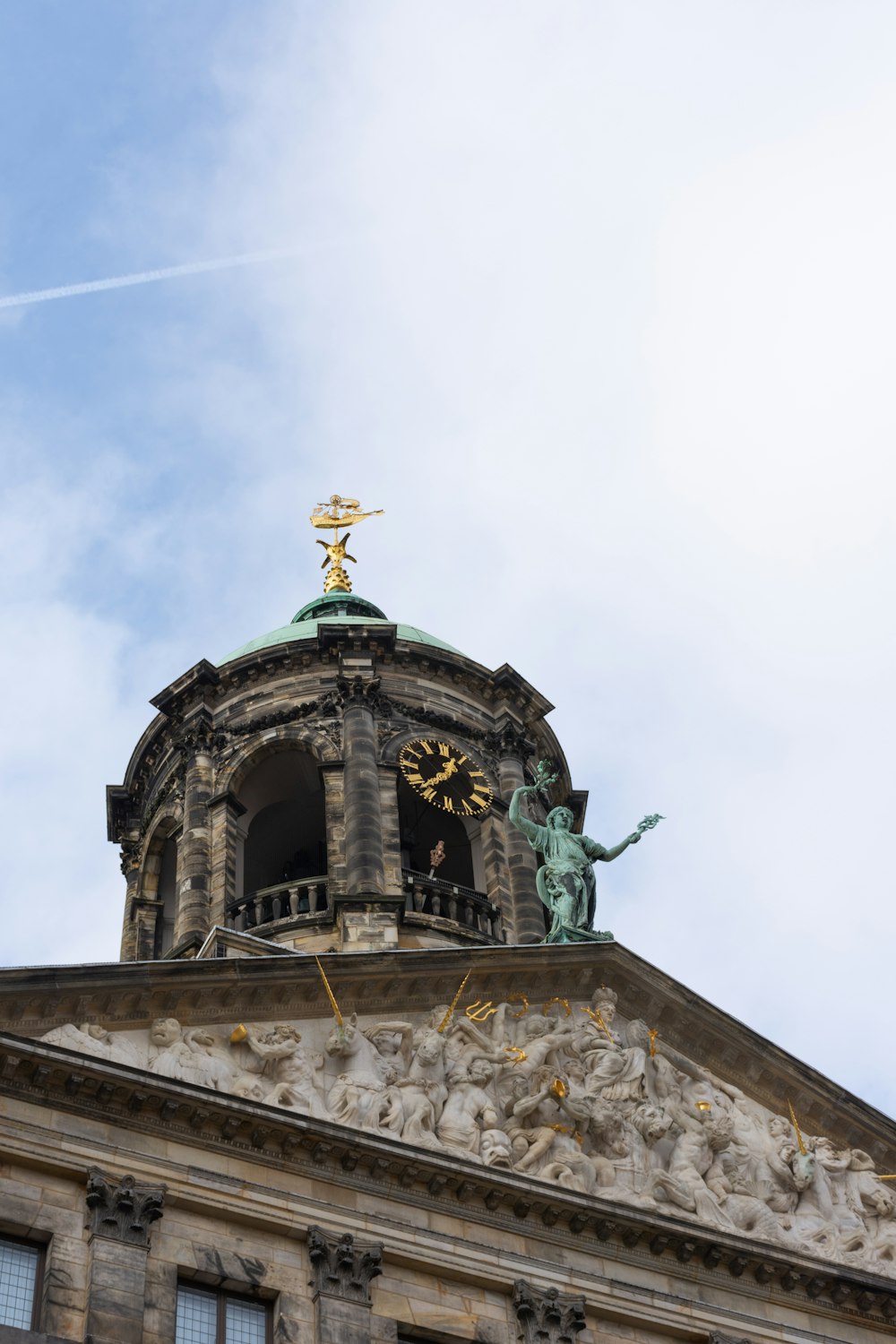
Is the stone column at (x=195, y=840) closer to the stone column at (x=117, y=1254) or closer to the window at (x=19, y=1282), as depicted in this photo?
the stone column at (x=117, y=1254)

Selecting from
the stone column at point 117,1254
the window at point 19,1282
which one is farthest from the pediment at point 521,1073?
the window at point 19,1282

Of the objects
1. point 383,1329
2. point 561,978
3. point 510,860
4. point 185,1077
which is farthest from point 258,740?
point 383,1329

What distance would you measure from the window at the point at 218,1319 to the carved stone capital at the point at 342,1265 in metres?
0.63

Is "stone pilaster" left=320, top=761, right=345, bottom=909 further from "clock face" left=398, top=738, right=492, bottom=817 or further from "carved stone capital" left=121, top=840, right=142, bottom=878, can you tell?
"carved stone capital" left=121, top=840, right=142, bottom=878

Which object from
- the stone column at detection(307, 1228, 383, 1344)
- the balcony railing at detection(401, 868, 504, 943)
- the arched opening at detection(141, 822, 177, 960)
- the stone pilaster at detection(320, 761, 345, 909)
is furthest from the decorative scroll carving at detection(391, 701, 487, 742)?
the stone column at detection(307, 1228, 383, 1344)

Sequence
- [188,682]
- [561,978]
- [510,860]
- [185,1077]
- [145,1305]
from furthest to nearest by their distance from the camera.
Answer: [188,682] < [510,860] < [561,978] < [185,1077] < [145,1305]

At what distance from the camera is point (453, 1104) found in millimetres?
22047

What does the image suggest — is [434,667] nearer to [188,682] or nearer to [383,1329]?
[188,682]

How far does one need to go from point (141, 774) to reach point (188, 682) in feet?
6.03

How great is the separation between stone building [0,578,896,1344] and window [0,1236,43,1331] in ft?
0.07

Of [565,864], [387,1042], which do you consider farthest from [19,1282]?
[565,864]

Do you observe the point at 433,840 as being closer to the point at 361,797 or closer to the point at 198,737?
the point at 361,797

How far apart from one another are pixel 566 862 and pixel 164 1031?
6690 millimetres

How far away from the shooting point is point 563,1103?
22547 millimetres
